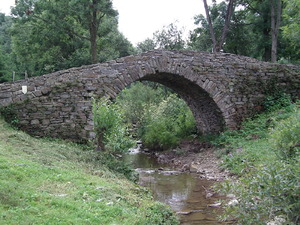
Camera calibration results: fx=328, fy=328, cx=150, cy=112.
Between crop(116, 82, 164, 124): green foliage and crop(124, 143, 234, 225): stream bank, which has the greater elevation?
crop(116, 82, 164, 124): green foliage

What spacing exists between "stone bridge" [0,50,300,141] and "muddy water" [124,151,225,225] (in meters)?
2.39

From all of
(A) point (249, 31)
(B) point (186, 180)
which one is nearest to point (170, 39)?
(A) point (249, 31)

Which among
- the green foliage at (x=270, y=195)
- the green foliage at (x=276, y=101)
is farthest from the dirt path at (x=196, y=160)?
the green foliage at (x=270, y=195)

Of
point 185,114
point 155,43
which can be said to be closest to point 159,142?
point 185,114

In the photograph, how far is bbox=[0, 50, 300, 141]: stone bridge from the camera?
9180 mm

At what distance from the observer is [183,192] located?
296 inches

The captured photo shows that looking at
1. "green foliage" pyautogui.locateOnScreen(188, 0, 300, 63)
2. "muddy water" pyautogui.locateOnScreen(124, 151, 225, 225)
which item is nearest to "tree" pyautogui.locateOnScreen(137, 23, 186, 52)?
"green foliage" pyautogui.locateOnScreen(188, 0, 300, 63)

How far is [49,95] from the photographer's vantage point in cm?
927

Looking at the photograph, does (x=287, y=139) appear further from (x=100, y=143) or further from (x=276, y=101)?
(x=276, y=101)

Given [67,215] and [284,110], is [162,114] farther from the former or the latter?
[67,215]

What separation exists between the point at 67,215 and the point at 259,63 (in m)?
A: 10.3

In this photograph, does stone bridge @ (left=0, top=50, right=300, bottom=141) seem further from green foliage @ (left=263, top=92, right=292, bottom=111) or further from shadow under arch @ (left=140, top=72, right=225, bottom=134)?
green foliage @ (left=263, top=92, right=292, bottom=111)

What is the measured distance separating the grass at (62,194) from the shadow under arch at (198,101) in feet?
17.9

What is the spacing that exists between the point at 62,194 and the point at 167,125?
10.3m
